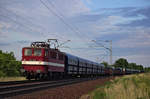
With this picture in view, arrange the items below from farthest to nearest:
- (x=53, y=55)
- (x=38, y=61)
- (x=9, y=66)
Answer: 1. (x=9, y=66)
2. (x=53, y=55)
3. (x=38, y=61)

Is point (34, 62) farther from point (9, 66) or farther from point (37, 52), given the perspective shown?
point (9, 66)

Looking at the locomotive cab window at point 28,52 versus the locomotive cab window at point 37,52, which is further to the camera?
the locomotive cab window at point 28,52

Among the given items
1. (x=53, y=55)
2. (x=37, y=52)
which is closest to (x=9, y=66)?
(x=53, y=55)

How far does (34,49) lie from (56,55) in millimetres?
3346

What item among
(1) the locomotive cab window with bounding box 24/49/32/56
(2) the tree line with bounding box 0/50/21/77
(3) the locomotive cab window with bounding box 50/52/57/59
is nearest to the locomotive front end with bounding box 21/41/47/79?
(1) the locomotive cab window with bounding box 24/49/32/56

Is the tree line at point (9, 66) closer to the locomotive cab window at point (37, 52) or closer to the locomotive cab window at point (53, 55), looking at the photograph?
the locomotive cab window at point (53, 55)

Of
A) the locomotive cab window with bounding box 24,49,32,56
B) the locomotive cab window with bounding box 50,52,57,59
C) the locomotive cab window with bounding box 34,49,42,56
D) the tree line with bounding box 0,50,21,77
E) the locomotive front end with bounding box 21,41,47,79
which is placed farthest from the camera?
the tree line with bounding box 0,50,21,77

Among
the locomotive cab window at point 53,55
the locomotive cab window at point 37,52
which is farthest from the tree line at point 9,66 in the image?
the locomotive cab window at point 37,52

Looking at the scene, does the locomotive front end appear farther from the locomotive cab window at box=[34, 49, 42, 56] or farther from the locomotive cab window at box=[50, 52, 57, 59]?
the locomotive cab window at box=[50, 52, 57, 59]

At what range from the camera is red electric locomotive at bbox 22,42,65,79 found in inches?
921

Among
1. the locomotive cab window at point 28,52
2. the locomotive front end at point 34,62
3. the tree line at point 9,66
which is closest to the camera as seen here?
the locomotive front end at point 34,62

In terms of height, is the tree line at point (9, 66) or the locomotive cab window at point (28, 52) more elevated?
the locomotive cab window at point (28, 52)

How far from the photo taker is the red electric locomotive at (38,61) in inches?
921

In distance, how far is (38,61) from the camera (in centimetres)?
2369
